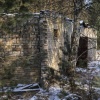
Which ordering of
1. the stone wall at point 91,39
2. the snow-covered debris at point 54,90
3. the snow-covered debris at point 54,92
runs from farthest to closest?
1. the stone wall at point 91,39
2. the snow-covered debris at point 54,90
3. the snow-covered debris at point 54,92

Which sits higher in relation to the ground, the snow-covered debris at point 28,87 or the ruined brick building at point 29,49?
the ruined brick building at point 29,49

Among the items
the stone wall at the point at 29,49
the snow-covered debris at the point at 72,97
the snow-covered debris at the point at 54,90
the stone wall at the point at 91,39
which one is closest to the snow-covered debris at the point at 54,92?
the snow-covered debris at the point at 54,90

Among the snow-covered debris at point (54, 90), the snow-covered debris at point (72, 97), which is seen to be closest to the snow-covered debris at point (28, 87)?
the snow-covered debris at point (54, 90)

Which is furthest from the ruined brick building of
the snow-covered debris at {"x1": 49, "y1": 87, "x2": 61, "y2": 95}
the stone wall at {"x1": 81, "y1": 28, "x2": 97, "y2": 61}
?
the stone wall at {"x1": 81, "y1": 28, "x2": 97, "y2": 61}

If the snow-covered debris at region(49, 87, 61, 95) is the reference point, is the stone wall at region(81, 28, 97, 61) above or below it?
above

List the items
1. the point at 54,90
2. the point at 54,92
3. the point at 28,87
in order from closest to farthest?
the point at 54,92 → the point at 54,90 → the point at 28,87

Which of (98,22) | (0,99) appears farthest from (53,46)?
(0,99)

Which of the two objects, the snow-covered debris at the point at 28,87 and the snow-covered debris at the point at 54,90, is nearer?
the snow-covered debris at the point at 54,90

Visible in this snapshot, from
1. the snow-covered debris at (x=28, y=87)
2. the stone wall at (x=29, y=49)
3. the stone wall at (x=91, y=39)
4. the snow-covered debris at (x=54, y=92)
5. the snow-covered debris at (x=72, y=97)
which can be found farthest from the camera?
the stone wall at (x=91, y=39)

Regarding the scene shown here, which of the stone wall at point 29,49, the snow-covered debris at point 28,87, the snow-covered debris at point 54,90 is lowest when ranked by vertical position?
the snow-covered debris at point 54,90

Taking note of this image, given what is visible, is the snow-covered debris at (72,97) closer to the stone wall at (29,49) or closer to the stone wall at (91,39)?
the stone wall at (29,49)

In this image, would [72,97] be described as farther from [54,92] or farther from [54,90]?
[54,90]

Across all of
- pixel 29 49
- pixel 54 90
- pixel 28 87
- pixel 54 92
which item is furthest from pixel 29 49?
pixel 54 92

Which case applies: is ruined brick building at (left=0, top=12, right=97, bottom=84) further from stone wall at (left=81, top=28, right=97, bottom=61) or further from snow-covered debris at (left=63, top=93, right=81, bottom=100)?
stone wall at (left=81, top=28, right=97, bottom=61)
